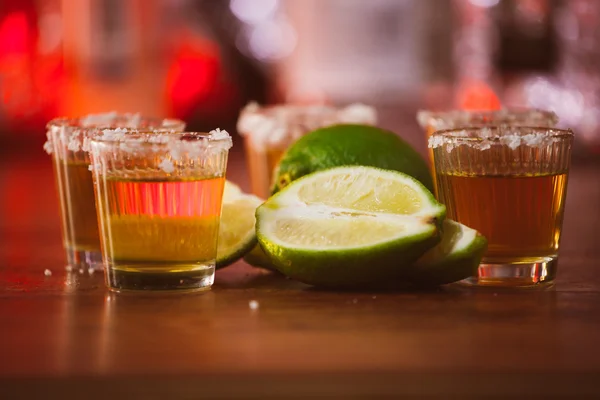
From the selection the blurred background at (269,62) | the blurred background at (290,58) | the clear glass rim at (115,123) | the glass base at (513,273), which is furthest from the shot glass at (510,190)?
the blurred background at (290,58)

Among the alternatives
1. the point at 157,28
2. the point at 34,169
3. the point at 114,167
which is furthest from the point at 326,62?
the point at 114,167

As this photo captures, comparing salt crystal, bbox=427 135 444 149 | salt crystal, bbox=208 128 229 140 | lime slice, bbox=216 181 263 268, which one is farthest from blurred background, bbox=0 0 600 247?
salt crystal, bbox=427 135 444 149

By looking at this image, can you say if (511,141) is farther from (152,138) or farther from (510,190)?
(152,138)

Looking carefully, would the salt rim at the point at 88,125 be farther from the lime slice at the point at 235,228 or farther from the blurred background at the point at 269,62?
the blurred background at the point at 269,62

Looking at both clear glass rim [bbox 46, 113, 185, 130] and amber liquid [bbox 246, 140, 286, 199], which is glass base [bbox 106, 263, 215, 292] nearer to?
clear glass rim [bbox 46, 113, 185, 130]

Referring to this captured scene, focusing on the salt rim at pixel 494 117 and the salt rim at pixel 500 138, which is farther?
the salt rim at pixel 494 117

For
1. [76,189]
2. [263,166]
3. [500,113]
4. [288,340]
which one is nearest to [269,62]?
[263,166]
